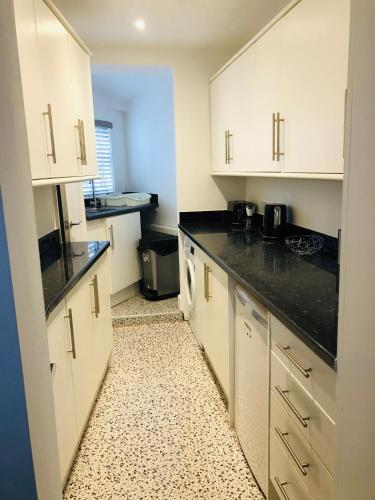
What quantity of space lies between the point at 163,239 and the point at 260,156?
188 centimetres

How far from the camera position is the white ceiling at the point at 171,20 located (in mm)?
2304

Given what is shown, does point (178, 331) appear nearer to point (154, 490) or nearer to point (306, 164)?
point (154, 490)

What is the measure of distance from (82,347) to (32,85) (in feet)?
4.08

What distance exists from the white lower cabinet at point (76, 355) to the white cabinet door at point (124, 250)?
1260 mm

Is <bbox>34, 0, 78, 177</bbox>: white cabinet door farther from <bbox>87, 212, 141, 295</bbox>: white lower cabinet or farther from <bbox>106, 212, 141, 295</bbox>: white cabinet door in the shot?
<bbox>106, 212, 141, 295</bbox>: white cabinet door

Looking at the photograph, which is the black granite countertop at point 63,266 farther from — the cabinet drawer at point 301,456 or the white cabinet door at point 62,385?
the cabinet drawer at point 301,456

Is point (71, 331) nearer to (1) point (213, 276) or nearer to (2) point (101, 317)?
(2) point (101, 317)

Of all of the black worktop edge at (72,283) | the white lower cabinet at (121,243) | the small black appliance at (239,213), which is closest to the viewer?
the black worktop edge at (72,283)

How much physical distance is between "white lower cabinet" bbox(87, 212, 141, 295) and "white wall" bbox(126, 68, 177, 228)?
1.37 ft

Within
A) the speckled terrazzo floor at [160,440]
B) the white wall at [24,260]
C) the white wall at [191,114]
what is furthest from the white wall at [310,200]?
the white wall at [24,260]

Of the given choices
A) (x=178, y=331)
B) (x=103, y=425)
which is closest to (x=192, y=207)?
(x=178, y=331)

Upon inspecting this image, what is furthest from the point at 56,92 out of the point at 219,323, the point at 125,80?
the point at 125,80

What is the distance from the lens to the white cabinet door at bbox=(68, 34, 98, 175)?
2.20 metres

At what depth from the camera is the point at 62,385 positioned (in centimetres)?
157
